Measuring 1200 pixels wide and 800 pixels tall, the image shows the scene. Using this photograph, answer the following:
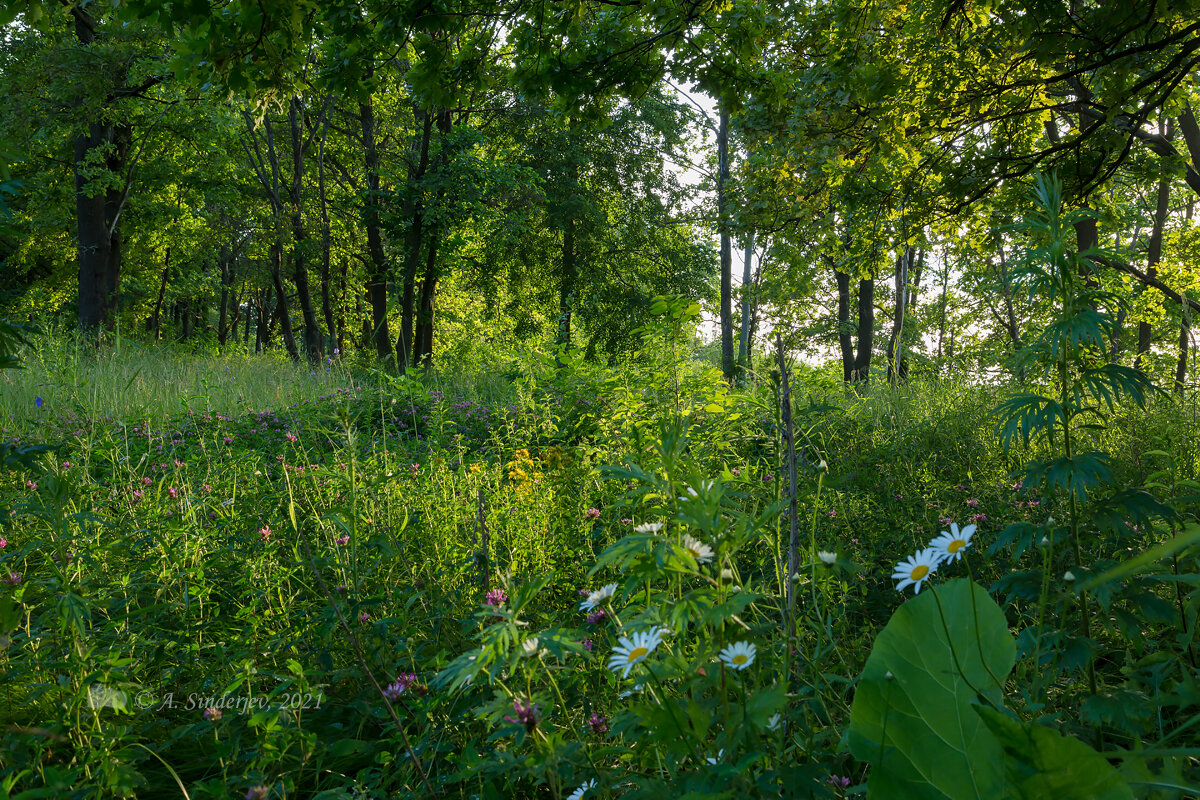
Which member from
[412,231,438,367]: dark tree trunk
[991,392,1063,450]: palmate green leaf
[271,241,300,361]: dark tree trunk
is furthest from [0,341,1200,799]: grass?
[271,241,300,361]: dark tree trunk

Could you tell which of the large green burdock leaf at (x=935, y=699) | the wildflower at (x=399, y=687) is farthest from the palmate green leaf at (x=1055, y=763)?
the wildflower at (x=399, y=687)

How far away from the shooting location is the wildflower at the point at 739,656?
1.01 meters

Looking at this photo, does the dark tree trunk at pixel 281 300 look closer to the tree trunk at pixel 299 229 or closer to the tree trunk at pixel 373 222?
the tree trunk at pixel 299 229

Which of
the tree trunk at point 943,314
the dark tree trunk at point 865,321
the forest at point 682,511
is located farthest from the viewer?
the tree trunk at point 943,314

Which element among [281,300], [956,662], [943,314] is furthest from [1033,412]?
[943,314]

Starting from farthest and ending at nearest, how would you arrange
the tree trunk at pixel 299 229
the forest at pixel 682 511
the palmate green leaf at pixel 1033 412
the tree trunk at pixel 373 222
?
the tree trunk at pixel 299 229 < the tree trunk at pixel 373 222 < the palmate green leaf at pixel 1033 412 < the forest at pixel 682 511

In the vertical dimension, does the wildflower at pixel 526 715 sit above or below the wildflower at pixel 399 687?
above

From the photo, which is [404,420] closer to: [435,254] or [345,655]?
[345,655]

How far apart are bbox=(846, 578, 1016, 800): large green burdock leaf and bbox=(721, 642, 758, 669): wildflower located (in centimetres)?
17

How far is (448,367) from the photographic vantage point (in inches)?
543

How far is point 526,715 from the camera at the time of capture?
109 centimetres

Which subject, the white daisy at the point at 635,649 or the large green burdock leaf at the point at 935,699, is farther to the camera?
the white daisy at the point at 635,649

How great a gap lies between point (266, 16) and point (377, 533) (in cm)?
202

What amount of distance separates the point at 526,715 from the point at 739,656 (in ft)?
1.26
